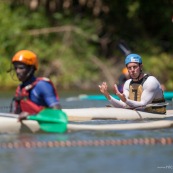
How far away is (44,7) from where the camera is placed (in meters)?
30.8

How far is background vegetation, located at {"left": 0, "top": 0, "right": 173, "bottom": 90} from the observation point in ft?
95.9

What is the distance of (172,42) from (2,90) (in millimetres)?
7177

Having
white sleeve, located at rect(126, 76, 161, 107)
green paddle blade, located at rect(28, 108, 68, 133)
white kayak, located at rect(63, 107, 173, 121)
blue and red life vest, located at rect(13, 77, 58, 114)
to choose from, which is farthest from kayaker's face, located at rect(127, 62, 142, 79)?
blue and red life vest, located at rect(13, 77, 58, 114)

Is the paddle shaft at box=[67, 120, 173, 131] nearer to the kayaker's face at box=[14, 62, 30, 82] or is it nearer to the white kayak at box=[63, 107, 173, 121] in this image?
the kayaker's face at box=[14, 62, 30, 82]

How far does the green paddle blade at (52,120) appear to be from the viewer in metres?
12.0

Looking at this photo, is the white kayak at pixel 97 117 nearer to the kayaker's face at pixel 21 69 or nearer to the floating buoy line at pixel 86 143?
the kayaker's face at pixel 21 69

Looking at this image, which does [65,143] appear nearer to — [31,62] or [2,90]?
[31,62]

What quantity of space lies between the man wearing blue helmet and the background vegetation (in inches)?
497

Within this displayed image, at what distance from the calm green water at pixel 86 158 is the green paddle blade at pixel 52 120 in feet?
0.39

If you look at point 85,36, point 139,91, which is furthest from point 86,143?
point 85,36

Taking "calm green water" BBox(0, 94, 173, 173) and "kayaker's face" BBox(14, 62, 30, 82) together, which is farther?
"kayaker's face" BBox(14, 62, 30, 82)

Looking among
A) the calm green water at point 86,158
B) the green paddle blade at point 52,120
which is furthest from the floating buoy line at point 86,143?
the green paddle blade at point 52,120

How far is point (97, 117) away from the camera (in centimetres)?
1525

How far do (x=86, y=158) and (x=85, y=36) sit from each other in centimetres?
1985
